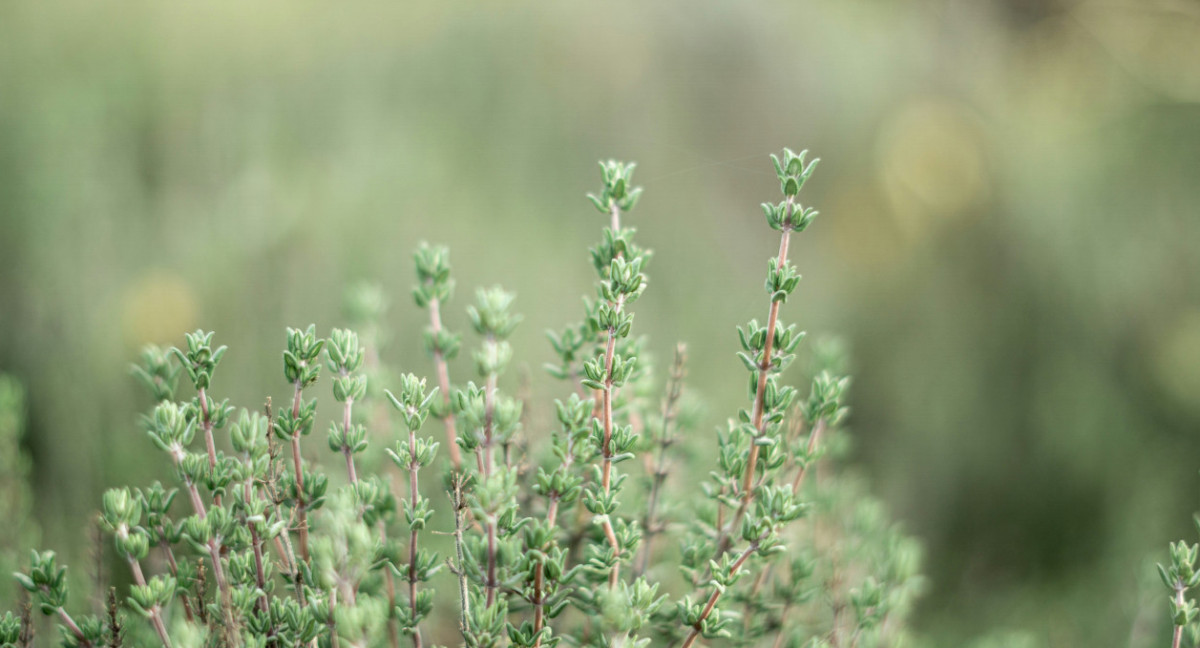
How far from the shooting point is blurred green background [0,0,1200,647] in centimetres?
156

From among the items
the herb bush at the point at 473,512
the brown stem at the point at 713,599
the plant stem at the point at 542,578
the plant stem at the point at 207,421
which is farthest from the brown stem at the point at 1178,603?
the plant stem at the point at 207,421

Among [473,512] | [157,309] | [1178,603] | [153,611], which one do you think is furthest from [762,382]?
[157,309]

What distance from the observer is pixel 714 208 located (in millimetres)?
2068

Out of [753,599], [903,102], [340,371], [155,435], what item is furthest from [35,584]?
[903,102]

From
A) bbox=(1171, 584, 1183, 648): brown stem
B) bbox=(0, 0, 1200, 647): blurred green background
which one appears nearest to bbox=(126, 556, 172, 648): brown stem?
bbox=(1171, 584, 1183, 648): brown stem

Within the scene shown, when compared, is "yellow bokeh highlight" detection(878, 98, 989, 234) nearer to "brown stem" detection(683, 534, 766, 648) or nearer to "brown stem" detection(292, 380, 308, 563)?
"brown stem" detection(683, 534, 766, 648)

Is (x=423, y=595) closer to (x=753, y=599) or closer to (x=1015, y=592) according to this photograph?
(x=753, y=599)

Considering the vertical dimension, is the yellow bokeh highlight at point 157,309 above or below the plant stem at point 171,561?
above

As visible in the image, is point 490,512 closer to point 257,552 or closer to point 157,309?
point 257,552

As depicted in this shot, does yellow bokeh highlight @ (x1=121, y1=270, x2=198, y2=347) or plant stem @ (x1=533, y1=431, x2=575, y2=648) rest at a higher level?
yellow bokeh highlight @ (x1=121, y1=270, x2=198, y2=347)

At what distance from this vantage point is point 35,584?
556 mm

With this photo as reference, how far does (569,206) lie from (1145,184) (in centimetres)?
136

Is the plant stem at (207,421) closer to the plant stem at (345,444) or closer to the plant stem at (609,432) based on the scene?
the plant stem at (345,444)

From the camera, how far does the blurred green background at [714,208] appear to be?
1559 mm
